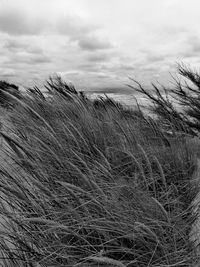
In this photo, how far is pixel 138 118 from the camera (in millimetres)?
3414

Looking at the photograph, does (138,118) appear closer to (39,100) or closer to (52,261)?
(39,100)

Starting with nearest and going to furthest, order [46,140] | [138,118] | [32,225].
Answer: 1. [32,225]
2. [46,140]
3. [138,118]

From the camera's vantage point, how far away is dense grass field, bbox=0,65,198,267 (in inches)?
45.3

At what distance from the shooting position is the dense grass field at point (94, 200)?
115 cm

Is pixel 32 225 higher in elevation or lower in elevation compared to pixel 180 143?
lower

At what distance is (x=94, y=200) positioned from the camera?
1.18 metres

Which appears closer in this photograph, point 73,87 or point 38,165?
point 38,165

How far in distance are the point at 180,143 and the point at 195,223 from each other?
3.60ft

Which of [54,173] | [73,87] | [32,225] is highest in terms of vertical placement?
[73,87]

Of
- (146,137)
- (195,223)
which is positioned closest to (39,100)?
(146,137)

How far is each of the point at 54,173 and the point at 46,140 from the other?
599 mm

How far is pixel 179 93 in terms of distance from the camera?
159 inches

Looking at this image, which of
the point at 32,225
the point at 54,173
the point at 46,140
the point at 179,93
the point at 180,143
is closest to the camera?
the point at 32,225

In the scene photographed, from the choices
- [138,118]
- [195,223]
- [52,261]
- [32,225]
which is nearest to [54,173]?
[32,225]
